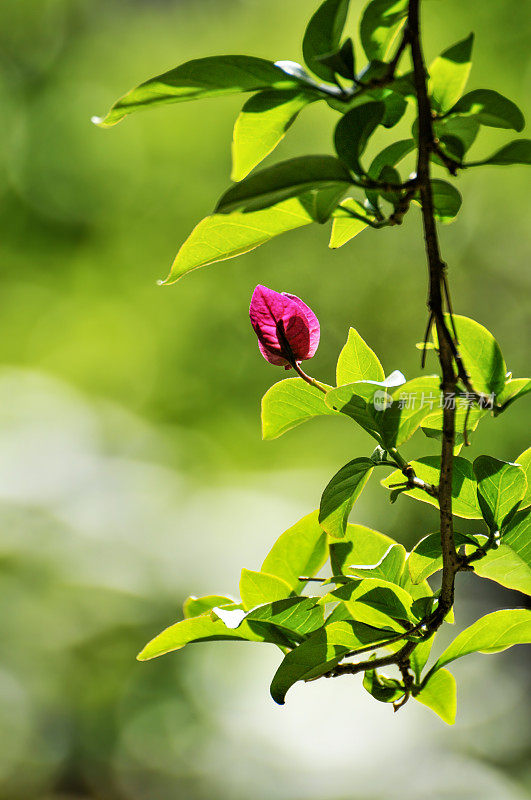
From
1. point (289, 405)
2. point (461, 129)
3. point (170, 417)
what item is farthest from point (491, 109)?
point (170, 417)

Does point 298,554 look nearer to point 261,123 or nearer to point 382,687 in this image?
point 382,687

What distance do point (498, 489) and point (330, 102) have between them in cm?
16

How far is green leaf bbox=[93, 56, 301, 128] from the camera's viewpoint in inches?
8.6

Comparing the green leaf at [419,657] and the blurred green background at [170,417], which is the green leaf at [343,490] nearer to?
the green leaf at [419,657]

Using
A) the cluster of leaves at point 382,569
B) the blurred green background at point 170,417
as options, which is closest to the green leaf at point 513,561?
the cluster of leaves at point 382,569

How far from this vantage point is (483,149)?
2.12m

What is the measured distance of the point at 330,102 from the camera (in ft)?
0.81

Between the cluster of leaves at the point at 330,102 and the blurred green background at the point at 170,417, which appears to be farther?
the blurred green background at the point at 170,417

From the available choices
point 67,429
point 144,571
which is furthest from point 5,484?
point 144,571

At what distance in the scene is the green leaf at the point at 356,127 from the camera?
0.69ft

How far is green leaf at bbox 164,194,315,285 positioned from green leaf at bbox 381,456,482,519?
106 mm

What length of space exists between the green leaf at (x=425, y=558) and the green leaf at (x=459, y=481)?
1cm

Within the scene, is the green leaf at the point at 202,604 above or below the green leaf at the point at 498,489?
below

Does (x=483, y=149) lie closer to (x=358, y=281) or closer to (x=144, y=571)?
(x=358, y=281)
